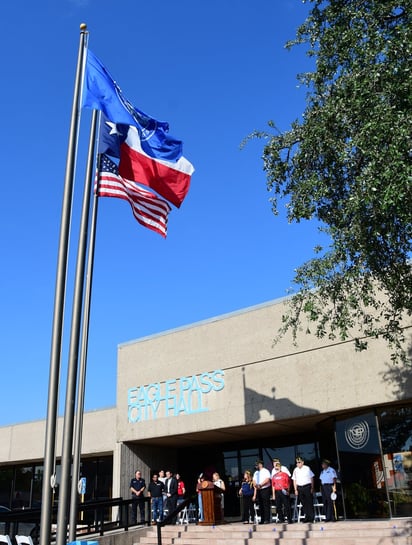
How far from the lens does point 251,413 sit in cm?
1877

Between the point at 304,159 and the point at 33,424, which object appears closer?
the point at 304,159

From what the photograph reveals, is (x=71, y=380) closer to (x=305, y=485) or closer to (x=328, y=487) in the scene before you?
(x=305, y=485)

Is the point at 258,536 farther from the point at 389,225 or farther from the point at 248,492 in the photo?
the point at 389,225

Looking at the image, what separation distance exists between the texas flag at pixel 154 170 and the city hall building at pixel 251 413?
621cm

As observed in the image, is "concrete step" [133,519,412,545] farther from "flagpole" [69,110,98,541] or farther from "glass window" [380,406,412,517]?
"flagpole" [69,110,98,541]

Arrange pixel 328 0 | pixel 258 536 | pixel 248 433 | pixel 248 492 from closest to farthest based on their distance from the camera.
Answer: pixel 328 0, pixel 258 536, pixel 248 492, pixel 248 433

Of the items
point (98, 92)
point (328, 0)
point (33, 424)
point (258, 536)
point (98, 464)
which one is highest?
point (328, 0)

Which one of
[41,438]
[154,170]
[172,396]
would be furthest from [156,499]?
[154,170]

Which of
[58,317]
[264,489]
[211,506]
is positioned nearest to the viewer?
[58,317]

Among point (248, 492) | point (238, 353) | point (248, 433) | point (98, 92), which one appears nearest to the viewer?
point (98, 92)

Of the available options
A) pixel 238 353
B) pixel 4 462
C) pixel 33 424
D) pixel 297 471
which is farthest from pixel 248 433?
pixel 4 462

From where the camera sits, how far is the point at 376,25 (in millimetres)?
10719

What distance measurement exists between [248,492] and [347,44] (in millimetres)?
12282

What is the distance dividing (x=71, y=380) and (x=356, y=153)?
6598mm
